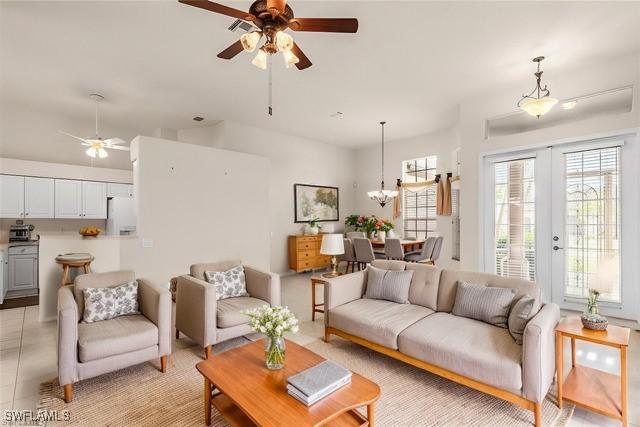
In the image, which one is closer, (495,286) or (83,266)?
(495,286)

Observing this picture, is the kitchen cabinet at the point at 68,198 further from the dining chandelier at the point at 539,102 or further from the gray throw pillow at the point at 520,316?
the dining chandelier at the point at 539,102

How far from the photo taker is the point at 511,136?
4.47m

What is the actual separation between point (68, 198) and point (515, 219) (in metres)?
7.61

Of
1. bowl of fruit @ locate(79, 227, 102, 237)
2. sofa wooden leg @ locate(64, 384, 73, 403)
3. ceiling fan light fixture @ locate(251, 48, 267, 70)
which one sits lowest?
sofa wooden leg @ locate(64, 384, 73, 403)

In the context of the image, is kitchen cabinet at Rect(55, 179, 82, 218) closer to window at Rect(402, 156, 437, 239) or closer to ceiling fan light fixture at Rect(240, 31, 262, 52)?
ceiling fan light fixture at Rect(240, 31, 262, 52)

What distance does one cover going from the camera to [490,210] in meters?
4.73

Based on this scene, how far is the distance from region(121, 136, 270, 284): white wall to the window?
11.8 feet

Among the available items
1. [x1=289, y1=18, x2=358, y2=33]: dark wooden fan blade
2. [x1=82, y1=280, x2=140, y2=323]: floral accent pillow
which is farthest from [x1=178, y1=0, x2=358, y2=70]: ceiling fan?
[x1=82, y1=280, x2=140, y2=323]: floral accent pillow

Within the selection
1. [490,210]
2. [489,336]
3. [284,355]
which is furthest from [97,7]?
[490,210]

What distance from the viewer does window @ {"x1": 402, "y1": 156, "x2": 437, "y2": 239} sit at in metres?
7.30

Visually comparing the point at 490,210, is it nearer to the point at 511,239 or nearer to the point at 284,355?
the point at 511,239

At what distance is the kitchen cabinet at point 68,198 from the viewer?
18.5ft

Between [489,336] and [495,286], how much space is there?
557mm

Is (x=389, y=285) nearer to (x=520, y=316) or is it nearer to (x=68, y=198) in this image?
(x=520, y=316)
